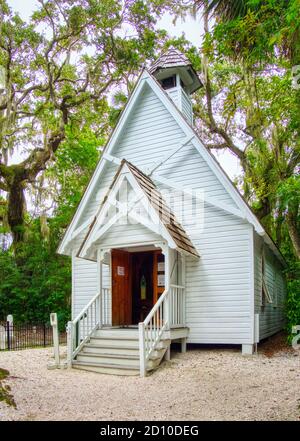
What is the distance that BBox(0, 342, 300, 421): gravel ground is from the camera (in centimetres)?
564

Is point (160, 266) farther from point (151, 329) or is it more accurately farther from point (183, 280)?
point (151, 329)

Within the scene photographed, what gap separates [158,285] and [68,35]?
1423cm

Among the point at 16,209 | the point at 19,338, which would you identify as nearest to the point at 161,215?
the point at 19,338

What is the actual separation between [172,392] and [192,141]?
7027 mm

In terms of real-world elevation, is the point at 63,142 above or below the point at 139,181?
above

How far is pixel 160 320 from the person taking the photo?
9.49 m

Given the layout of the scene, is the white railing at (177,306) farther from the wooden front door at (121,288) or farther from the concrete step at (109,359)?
the wooden front door at (121,288)

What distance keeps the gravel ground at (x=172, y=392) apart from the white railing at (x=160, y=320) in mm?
529

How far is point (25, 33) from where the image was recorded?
19109 millimetres

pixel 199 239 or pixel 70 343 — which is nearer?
pixel 70 343

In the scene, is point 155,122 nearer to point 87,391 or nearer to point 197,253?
point 197,253

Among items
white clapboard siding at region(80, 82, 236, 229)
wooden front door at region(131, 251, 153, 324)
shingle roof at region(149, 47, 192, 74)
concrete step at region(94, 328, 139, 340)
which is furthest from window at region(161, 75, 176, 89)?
concrete step at region(94, 328, 139, 340)

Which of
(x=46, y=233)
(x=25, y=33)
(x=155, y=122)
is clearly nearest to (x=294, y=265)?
(x=155, y=122)

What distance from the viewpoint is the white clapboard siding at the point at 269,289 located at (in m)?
11.5
